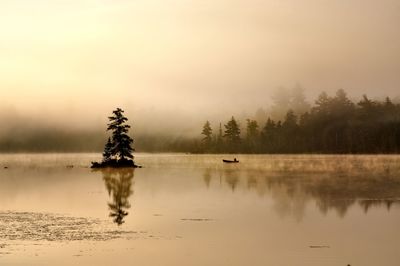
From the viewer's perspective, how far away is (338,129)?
15312 centimetres

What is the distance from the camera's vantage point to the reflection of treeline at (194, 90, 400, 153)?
150m

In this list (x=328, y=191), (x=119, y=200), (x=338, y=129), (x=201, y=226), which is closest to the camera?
(x=201, y=226)

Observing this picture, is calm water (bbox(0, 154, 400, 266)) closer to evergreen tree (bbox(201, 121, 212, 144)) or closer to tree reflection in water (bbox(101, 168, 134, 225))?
tree reflection in water (bbox(101, 168, 134, 225))

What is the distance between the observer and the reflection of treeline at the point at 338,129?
150m

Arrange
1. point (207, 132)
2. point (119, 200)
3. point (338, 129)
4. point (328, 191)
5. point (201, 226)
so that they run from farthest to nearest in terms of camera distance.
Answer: point (207, 132) < point (338, 129) < point (328, 191) < point (119, 200) < point (201, 226)

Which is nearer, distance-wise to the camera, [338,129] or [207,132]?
[338,129]

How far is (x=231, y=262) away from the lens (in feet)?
74.6

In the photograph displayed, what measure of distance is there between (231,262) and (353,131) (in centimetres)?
13405

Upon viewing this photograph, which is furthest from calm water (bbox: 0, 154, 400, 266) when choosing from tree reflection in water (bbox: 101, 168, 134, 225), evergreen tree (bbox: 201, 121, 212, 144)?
evergreen tree (bbox: 201, 121, 212, 144)

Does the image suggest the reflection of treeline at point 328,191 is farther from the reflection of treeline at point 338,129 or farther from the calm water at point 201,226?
the reflection of treeline at point 338,129

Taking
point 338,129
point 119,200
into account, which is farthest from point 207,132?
point 119,200

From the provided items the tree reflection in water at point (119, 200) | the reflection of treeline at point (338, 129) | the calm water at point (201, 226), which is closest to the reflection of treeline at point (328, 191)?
the calm water at point (201, 226)

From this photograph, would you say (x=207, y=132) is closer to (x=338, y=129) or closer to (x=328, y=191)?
(x=338, y=129)

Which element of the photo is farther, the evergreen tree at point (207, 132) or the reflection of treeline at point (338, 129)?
the evergreen tree at point (207, 132)
